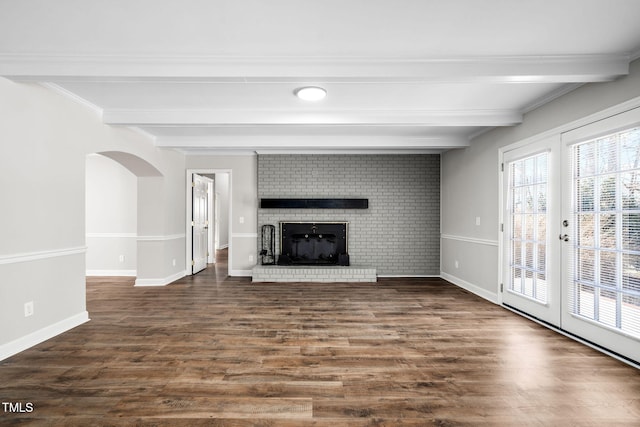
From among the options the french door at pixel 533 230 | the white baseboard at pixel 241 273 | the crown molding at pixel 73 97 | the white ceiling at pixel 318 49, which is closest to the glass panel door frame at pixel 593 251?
the french door at pixel 533 230

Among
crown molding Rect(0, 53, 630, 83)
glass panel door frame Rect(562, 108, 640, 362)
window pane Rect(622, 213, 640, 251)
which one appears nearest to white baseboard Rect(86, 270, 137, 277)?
crown molding Rect(0, 53, 630, 83)

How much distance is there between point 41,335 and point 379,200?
5163 mm

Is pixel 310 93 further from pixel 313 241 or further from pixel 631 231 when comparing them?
pixel 313 241

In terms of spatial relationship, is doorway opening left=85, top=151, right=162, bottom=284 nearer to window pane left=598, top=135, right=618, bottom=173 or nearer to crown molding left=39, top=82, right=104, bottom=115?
crown molding left=39, top=82, right=104, bottom=115

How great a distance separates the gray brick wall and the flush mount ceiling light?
299 centimetres

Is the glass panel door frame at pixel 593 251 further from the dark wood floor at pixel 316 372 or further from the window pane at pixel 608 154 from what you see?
the dark wood floor at pixel 316 372

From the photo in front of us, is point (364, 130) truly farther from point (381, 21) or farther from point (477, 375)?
point (477, 375)

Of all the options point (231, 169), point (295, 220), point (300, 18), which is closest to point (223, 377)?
point (300, 18)

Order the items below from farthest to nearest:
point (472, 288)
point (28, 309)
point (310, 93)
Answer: point (472, 288), point (310, 93), point (28, 309)

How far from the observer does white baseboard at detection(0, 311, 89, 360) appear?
266cm

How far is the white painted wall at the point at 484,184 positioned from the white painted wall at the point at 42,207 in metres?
4.99

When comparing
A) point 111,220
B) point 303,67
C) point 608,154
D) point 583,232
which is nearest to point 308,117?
point 303,67

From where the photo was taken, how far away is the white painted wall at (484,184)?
2900 mm

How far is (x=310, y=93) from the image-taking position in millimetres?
3201
